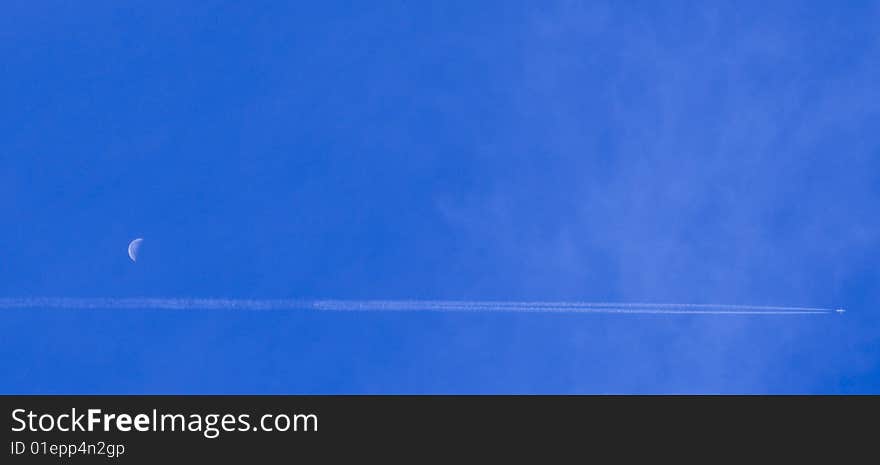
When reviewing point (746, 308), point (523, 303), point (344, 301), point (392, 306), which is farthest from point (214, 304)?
point (746, 308)

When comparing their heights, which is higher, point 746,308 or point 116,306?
point 116,306

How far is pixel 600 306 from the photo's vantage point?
36.7 meters

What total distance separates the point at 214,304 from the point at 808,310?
2850cm

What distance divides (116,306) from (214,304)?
14.7ft

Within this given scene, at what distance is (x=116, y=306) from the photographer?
35938 millimetres

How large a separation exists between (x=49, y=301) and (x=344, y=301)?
13.5 m

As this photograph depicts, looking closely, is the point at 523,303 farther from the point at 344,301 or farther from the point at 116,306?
the point at 116,306
